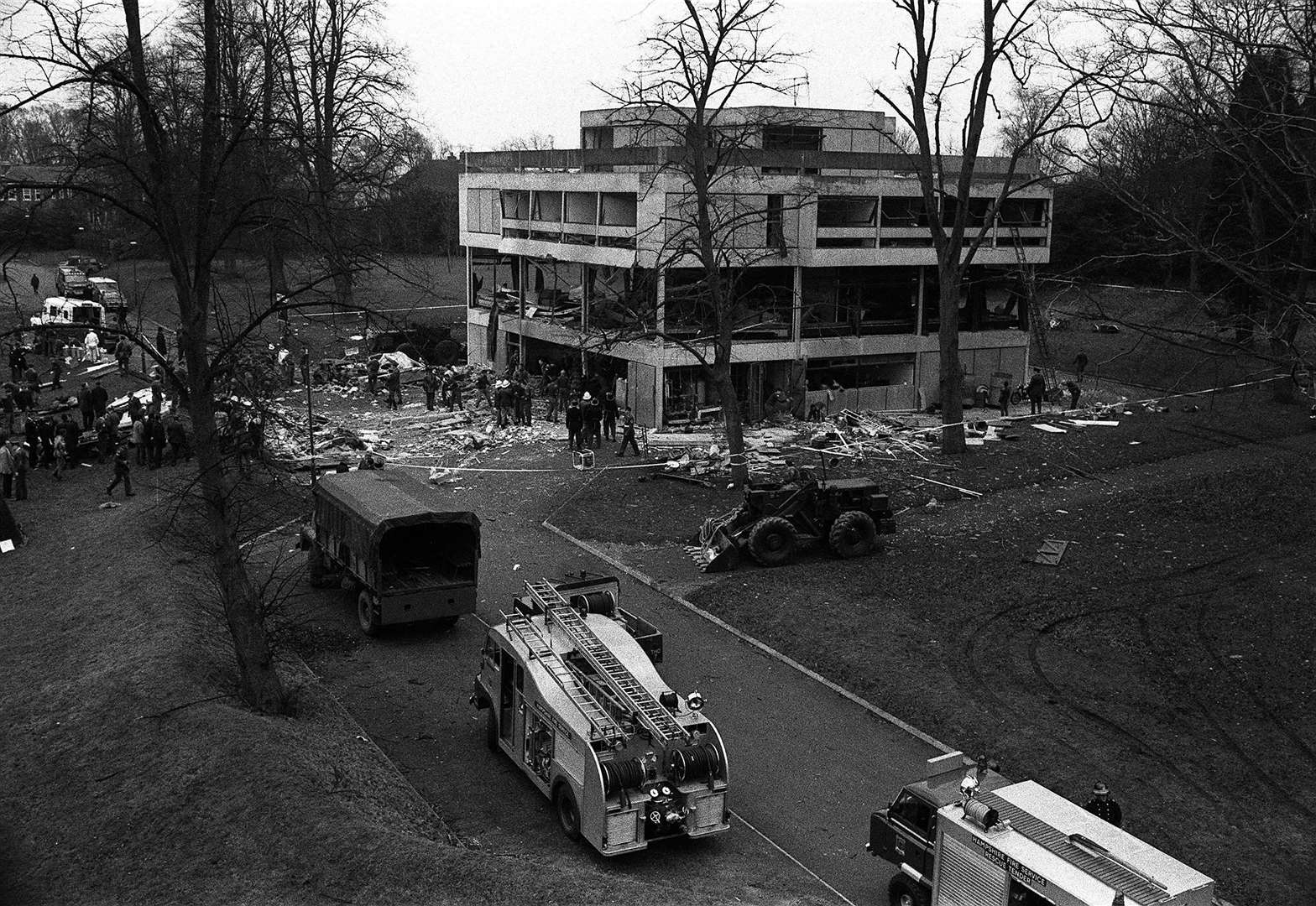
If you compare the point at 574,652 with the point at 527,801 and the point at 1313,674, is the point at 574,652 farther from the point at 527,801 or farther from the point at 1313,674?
the point at 1313,674

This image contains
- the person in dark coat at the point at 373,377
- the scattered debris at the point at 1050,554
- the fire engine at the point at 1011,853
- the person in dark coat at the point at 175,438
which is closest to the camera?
the fire engine at the point at 1011,853

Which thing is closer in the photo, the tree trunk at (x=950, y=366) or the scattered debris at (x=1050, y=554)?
the scattered debris at (x=1050, y=554)

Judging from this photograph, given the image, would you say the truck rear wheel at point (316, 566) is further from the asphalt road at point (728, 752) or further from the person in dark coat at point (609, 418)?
the person in dark coat at point (609, 418)

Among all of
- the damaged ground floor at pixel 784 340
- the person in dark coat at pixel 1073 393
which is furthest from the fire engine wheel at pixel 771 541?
the person in dark coat at pixel 1073 393

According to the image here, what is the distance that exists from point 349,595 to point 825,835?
1126 centimetres

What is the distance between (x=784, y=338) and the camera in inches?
1494

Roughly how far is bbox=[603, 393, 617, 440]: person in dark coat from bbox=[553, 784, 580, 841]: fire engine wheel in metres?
21.1

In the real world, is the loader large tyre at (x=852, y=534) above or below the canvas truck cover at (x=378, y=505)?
below

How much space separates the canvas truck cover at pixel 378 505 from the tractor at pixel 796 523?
5316 mm

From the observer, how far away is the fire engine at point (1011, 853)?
32.0 ft

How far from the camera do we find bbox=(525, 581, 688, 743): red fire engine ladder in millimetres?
12734

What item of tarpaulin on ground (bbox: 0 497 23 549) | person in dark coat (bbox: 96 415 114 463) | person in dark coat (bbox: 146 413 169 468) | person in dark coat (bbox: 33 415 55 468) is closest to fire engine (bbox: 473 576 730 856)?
tarpaulin on ground (bbox: 0 497 23 549)

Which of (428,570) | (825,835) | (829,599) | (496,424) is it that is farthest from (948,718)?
(496,424)

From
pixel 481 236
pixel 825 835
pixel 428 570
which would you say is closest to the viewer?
pixel 825 835
